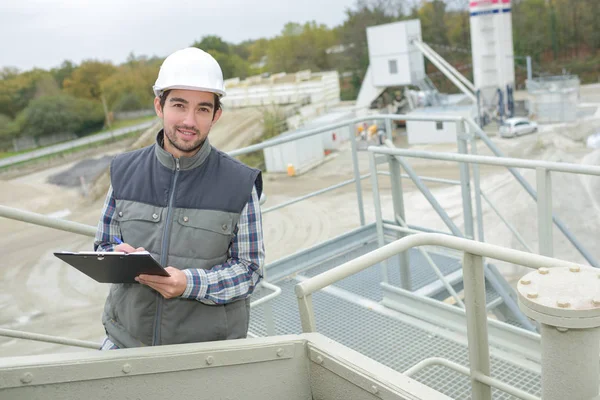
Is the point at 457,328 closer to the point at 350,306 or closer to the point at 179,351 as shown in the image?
the point at 350,306

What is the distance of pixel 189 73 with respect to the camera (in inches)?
75.0

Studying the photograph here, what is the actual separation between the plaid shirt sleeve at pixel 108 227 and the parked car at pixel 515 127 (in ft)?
86.3

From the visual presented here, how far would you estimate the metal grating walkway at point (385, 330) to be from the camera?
3492 millimetres

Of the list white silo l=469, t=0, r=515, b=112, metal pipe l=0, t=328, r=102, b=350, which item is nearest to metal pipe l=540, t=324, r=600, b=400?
metal pipe l=0, t=328, r=102, b=350

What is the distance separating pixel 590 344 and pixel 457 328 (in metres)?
2.61

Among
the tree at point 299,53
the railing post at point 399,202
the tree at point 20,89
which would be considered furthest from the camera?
the tree at point 299,53

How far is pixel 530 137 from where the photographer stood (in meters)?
26.1

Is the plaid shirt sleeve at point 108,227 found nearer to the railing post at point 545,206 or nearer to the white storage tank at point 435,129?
the railing post at point 545,206

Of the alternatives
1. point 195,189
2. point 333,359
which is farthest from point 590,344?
point 195,189

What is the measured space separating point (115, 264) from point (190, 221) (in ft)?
0.94

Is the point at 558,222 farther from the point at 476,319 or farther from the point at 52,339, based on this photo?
the point at 52,339

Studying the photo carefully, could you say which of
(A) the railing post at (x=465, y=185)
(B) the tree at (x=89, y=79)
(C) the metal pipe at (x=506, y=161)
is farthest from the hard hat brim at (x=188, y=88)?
(B) the tree at (x=89, y=79)

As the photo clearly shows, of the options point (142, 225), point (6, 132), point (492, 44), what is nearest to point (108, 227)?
point (142, 225)

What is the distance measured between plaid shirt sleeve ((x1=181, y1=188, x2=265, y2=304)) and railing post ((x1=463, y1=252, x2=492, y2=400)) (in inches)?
26.9
